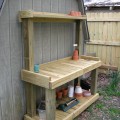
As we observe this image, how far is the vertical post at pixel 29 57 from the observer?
2.47 meters

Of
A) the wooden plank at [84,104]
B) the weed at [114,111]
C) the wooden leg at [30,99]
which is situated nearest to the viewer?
the wooden leg at [30,99]

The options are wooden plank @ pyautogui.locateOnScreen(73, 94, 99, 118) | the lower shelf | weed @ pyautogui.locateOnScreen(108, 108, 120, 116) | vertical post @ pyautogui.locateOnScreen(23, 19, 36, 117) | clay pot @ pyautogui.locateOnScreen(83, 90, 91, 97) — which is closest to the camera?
vertical post @ pyautogui.locateOnScreen(23, 19, 36, 117)

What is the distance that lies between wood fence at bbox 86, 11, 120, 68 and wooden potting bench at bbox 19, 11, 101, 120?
2189 mm

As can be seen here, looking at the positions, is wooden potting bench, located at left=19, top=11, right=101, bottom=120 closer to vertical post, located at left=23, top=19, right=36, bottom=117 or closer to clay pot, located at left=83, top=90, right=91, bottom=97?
vertical post, located at left=23, top=19, right=36, bottom=117

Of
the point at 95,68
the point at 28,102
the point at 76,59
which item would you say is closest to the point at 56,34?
the point at 76,59

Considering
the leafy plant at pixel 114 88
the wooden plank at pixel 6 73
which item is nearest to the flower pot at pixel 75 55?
the leafy plant at pixel 114 88

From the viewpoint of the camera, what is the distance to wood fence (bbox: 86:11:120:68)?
542 cm

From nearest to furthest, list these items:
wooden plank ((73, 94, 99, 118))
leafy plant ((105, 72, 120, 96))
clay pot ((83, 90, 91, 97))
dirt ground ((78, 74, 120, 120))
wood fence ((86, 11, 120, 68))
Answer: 1. wooden plank ((73, 94, 99, 118))
2. dirt ground ((78, 74, 120, 120))
3. clay pot ((83, 90, 91, 97))
4. leafy plant ((105, 72, 120, 96))
5. wood fence ((86, 11, 120, 68))

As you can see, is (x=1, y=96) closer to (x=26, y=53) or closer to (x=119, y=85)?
(x=26, y=53)

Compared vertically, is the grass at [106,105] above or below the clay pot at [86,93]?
below

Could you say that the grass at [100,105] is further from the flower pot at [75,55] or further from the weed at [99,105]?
the flower pot at [75,55]

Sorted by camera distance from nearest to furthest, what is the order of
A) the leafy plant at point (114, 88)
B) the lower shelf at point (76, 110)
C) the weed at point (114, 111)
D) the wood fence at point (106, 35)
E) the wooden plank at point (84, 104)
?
the lower shelf at point (76, 110) < the wooden plank at point (84, 104) < the weed at point (114, 111) < the leafy plant at point (114, 88) < the wood fence at point (106, 35)

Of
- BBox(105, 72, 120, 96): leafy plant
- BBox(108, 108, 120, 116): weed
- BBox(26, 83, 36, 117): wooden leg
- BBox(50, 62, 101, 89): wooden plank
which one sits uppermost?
BBox(50, 62, 101, 89): wooden plank

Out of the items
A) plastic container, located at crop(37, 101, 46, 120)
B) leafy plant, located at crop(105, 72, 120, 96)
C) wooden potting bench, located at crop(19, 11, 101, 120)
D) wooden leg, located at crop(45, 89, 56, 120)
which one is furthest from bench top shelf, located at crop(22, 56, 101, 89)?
leafy plant, located at crop(105, 72, 120, 96)
